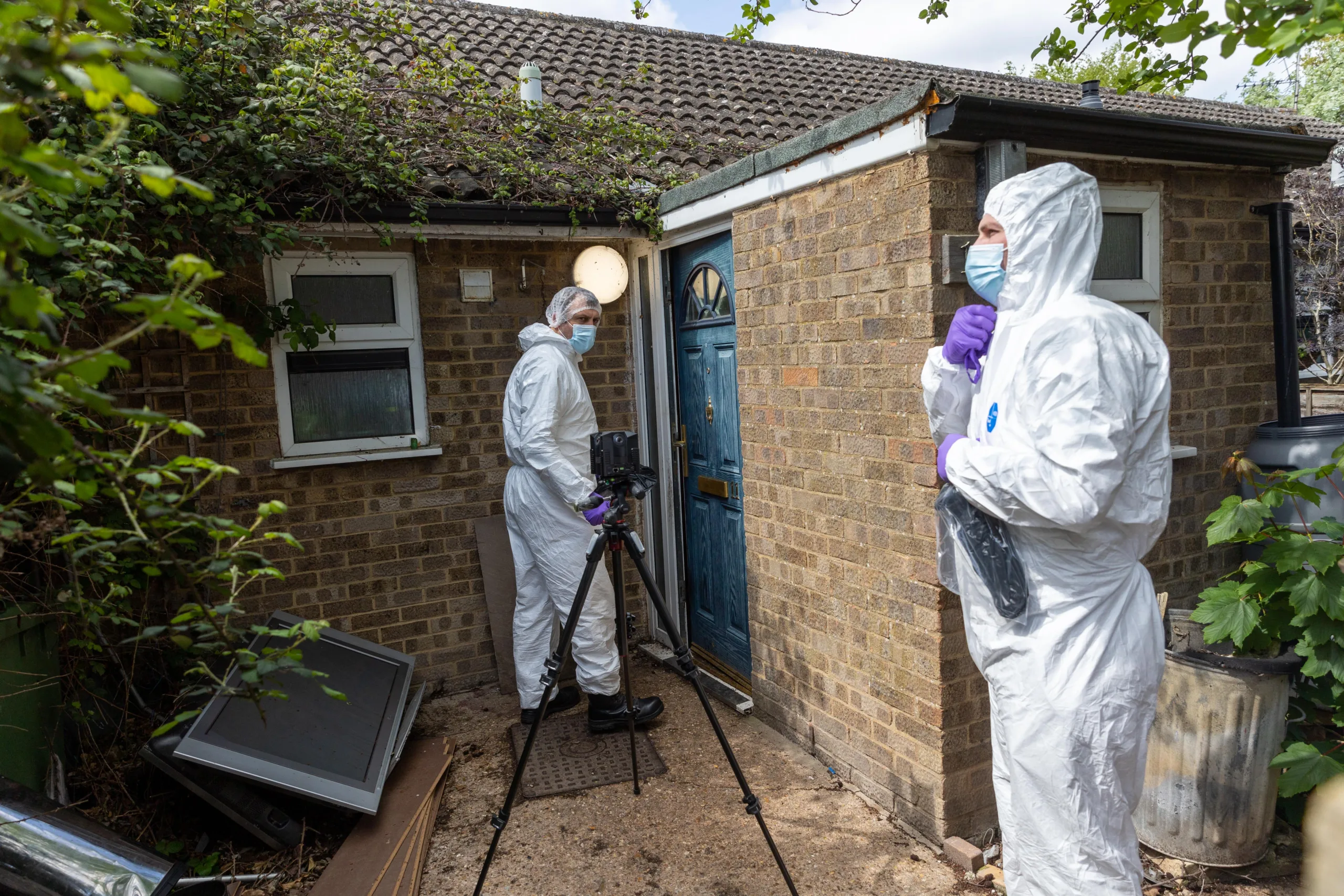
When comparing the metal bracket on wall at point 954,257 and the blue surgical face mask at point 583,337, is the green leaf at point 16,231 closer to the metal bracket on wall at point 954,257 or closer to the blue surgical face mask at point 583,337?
the metal bracket on wall at point 954,257

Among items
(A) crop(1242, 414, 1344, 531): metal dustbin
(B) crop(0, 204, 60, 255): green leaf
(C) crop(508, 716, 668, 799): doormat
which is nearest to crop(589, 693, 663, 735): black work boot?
(C) crop(508, 716, 668, 799): doormat

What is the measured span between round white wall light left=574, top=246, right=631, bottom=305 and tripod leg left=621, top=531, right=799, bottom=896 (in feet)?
8.37

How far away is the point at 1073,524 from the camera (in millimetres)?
2129

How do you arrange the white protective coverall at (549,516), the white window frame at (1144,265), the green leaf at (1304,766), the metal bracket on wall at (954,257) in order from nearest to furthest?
the green leaf at (1304,766), the metal bracket on wall at (954,257), the white window frame at (1144,265), the white protective coverall at (549,516)

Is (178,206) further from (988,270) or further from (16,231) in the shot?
(988,270)

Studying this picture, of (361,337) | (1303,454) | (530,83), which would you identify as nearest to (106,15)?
(361,337)

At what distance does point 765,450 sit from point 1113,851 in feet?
8.02

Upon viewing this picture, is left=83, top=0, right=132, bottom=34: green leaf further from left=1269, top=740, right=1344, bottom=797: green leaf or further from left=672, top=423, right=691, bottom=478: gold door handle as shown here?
left=672, top=423, right=691, bottom=478: gold door handle

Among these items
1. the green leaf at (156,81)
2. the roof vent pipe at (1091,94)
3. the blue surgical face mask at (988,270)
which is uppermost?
the roof vent pipe at (1091,94)

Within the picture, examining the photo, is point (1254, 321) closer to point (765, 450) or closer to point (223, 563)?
point (765, 450)

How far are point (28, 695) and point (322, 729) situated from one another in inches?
43.3

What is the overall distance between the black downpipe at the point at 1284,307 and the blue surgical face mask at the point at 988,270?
243 cm

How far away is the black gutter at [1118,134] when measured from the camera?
294 cm

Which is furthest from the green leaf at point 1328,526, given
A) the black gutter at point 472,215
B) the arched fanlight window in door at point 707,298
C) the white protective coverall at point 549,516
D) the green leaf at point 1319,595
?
the black gutter at point 472,215
